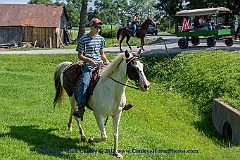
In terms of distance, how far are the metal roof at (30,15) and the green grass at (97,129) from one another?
64.8ft

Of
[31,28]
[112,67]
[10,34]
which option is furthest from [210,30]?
[10,34]

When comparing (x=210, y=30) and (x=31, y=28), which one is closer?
(x=210, y=30)

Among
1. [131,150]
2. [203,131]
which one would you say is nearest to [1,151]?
[131,150]

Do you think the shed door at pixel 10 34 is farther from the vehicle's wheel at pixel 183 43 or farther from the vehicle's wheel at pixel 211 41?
the vehicle's wheel at pixel 211 41

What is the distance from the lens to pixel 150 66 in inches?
810

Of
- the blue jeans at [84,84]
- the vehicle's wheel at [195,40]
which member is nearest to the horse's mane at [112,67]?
the blue jeans at [84,84]

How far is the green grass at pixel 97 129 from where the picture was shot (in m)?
7.60

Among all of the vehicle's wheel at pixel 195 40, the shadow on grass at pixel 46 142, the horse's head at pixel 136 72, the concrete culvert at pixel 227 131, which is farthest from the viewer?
the vehicle's wheel at pixel 195 40

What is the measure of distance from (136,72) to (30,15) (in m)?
33.5

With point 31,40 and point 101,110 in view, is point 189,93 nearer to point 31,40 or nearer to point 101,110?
point 101,110

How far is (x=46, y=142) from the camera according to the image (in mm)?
7840

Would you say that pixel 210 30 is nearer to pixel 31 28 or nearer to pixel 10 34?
pixel 31 28

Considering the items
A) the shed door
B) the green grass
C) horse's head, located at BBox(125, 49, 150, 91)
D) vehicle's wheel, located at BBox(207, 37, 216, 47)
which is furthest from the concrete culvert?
the shed door

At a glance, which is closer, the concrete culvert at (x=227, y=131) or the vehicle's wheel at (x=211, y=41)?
the concrete culvert at (x=227, y=131)
